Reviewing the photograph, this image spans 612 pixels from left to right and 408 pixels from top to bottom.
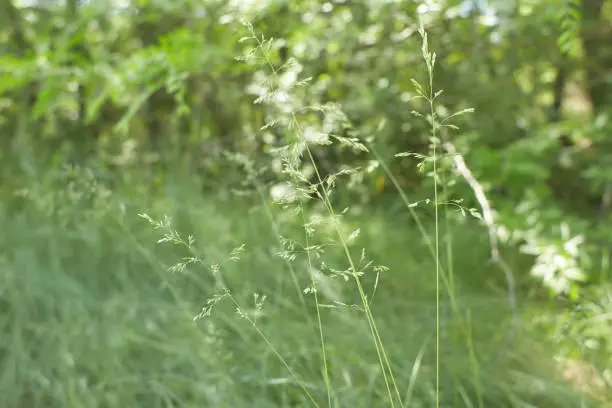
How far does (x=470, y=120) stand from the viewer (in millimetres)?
3514

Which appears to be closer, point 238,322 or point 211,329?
point 211,329

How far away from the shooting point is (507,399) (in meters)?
1.81

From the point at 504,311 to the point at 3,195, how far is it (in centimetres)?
264

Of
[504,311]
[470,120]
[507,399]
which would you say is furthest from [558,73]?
[507,399]

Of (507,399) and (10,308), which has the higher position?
(507,399)

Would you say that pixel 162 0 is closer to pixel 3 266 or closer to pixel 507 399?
pixel 3 266

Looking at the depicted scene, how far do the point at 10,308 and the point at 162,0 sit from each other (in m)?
1.38

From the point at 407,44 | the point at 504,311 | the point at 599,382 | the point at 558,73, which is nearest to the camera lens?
the point at 599,382

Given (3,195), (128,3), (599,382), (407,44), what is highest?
(128,3)

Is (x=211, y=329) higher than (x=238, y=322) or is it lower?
higher

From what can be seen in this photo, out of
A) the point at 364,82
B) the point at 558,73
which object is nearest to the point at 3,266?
the point at 364,82

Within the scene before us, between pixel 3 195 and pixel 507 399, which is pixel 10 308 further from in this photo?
pixel 507 399

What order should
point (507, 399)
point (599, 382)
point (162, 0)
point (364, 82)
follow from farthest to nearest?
point (364, 82) < point (162, 0) < point (599, 382) < point (507, 399)

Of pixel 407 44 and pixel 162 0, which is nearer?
pixel 162 0
